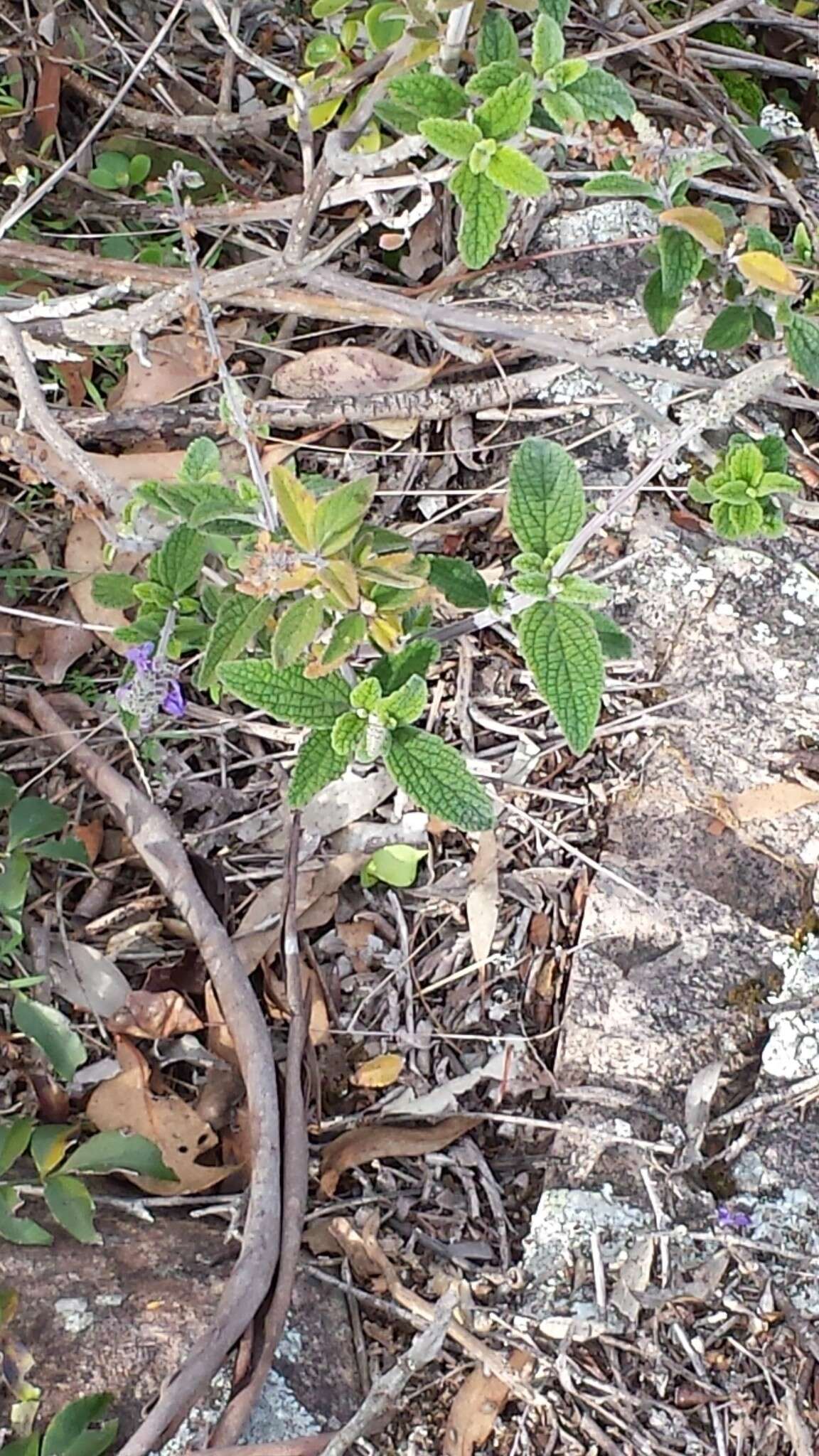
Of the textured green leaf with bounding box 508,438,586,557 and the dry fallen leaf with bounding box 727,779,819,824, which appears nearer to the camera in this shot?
the textured green leaf with bounding box 508,438,586,557

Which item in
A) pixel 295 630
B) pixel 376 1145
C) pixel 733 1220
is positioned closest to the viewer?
pixel 295 630

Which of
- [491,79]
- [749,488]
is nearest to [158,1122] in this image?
[749,488]

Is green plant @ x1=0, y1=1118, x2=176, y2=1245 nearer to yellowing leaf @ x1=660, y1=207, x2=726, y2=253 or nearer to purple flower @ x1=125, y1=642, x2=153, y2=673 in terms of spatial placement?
purple flower @ x1=125, y1=642, x2=153, y2=673

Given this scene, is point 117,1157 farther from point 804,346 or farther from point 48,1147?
point 804,346

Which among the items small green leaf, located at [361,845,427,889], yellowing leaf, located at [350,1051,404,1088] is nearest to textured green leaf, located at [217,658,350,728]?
small green leaf, located at [361,845,427,889]

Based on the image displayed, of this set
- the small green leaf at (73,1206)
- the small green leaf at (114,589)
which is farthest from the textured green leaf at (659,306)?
the small green leaf at (73,1206)
